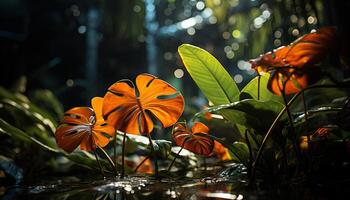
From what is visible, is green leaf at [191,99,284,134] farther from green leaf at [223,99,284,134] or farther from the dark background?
the dark background

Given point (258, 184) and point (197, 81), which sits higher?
point (197, 81)

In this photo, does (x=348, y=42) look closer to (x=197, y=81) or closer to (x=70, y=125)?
(x=197, y=81)

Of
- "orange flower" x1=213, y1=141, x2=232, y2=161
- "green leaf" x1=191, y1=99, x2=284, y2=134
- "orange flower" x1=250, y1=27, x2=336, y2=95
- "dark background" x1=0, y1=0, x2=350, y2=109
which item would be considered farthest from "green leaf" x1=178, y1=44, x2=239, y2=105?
"dark background" x1=0, y1=0, x2=350, y2=109

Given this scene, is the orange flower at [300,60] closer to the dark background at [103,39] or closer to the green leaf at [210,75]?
the green leaf at [210,75]

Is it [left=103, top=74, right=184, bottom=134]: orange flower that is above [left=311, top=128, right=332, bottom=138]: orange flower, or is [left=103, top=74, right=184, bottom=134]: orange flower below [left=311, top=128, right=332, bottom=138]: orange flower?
above

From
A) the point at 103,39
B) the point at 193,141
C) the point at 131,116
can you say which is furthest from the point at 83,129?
the point at 103,39

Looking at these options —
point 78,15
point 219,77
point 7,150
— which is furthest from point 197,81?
point 78,15

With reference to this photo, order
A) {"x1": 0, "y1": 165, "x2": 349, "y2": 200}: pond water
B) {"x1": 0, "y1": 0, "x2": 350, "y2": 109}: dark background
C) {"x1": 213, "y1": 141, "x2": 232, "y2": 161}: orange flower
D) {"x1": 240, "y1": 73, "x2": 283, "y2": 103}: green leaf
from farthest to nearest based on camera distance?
{"x1": 0, "y1": 0, "x2": 350, "y2": 109}: dark background < {"x1": 213, "y1": 141, "x2": 232, "y2": 161}: orange flower < {"x1": 240, "y1": 73, "x2": 283, "y2": 103}: green leaf < {"x1": 0, "y1": 165, "x2": 349, "y2": 200}: pond water
